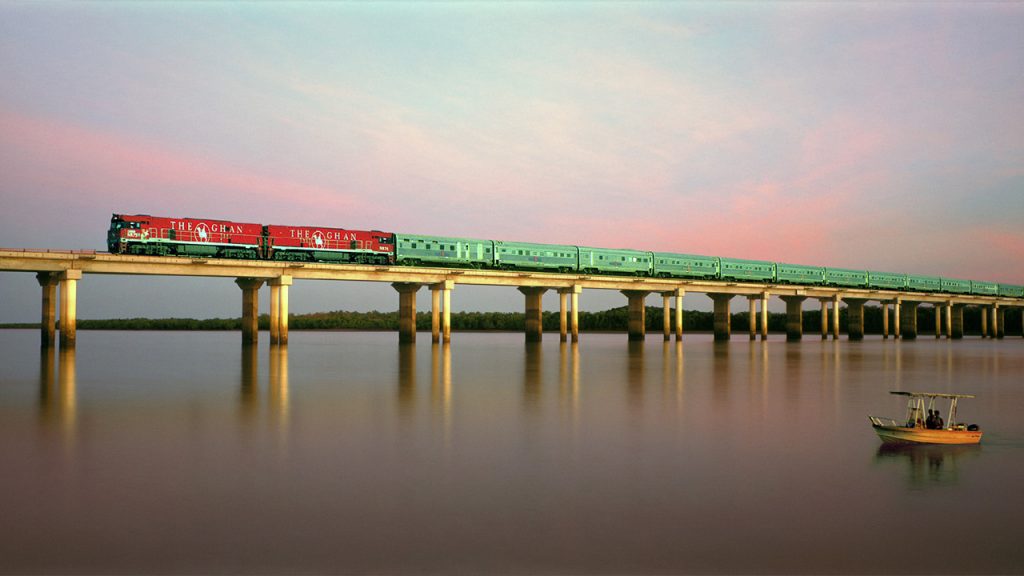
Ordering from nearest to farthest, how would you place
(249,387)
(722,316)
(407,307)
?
(249,387), (407,307), (722,316)

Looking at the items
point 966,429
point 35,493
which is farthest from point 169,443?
point 966,429

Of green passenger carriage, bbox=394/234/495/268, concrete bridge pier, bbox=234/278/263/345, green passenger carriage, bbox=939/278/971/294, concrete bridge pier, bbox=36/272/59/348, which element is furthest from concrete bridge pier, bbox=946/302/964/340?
concrete bridge pier, bbox=36/272/59/348

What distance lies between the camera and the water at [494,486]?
10.1 m

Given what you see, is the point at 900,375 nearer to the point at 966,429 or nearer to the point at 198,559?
the point at 966,429

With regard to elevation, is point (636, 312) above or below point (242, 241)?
below

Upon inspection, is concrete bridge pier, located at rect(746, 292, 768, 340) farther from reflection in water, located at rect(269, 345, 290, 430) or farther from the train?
reflection in water, located at rect(269, 345, 290, 430)

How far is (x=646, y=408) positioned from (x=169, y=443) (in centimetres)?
1498

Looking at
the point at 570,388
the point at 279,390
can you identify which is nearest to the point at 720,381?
the point at 570,388

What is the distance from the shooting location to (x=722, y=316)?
97688 millimetres

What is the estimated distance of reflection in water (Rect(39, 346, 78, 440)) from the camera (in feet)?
72.5

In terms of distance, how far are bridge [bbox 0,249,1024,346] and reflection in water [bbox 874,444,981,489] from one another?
49477 millimetres

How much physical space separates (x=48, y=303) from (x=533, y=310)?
4547 cm

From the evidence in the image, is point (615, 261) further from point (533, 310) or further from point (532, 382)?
point (532, 382)


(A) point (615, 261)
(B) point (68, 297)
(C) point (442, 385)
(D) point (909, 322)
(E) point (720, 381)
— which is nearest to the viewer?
(C) point (442, 385)
